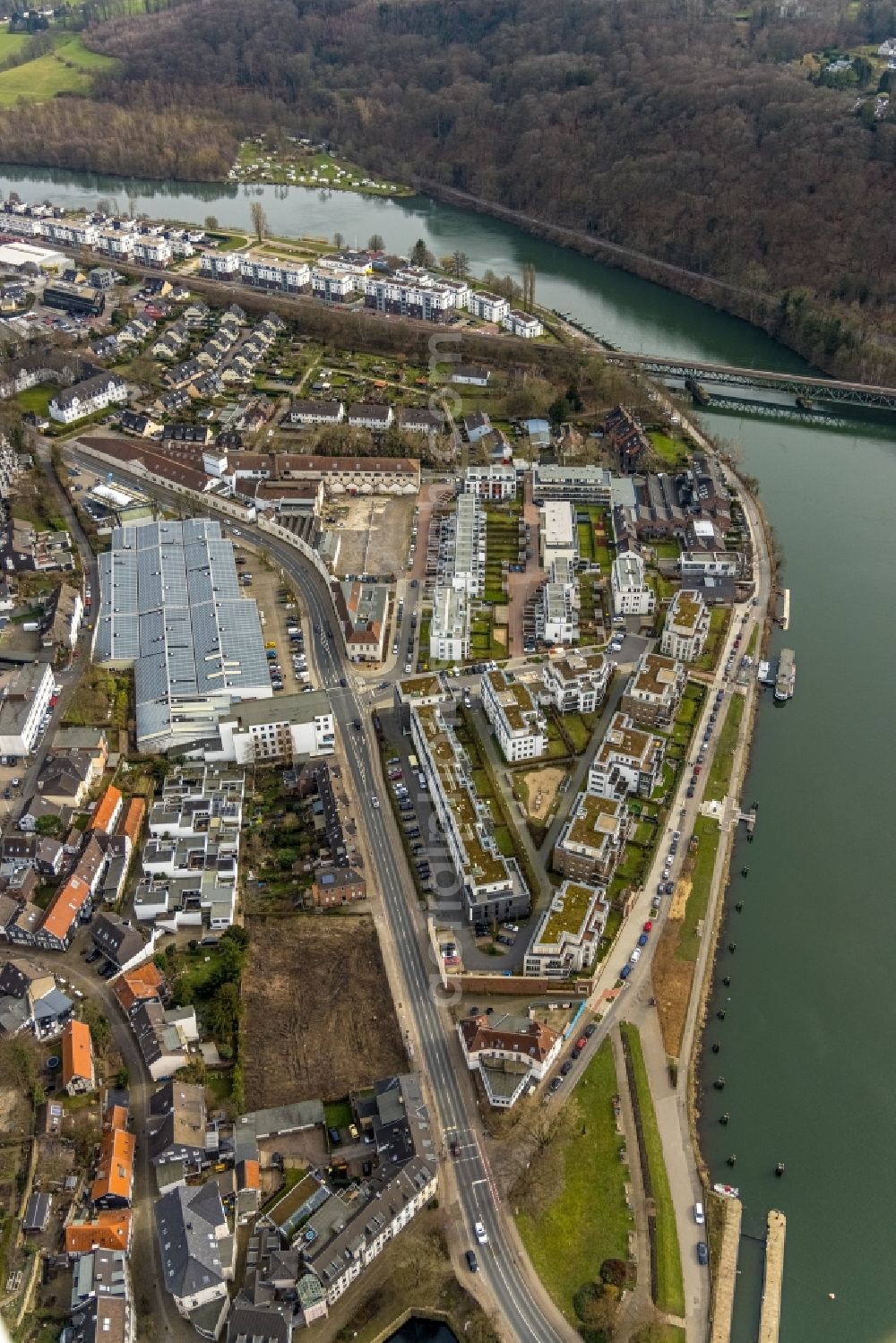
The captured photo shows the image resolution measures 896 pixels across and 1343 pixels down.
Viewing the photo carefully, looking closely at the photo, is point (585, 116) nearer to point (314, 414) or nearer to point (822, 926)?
point (314, 414)

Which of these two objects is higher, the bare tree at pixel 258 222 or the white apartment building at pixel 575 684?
the bare tree at pixel 258 222

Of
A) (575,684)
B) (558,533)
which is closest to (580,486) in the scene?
(558,533)

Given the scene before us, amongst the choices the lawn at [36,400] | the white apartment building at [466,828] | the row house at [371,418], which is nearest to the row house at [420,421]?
the row house at [371,418]

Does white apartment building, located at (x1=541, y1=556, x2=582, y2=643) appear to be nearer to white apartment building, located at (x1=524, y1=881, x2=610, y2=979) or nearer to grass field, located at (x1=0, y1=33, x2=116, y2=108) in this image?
white apartment building, located at (x1=524, y1=881, x2=610, y2=979)

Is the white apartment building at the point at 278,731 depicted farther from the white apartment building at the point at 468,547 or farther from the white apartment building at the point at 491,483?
Answer: the white apartment building at the point at 491,483

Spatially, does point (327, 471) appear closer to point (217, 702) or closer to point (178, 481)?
point (178, 481)

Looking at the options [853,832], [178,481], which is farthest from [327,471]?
[853,832]
